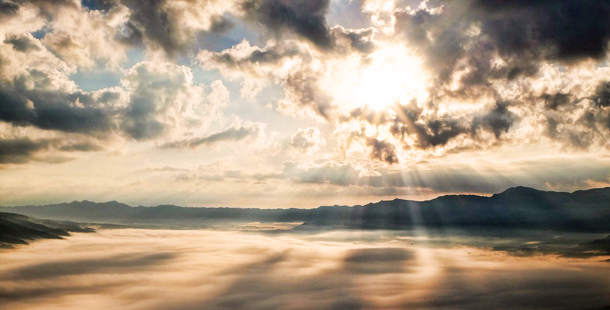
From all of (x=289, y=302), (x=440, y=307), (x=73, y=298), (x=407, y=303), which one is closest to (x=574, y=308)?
(x=440, y=307)

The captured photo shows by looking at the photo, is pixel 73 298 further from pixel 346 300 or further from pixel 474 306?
pixel 474 306

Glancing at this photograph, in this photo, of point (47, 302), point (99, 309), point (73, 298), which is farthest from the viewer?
point (73, 298)

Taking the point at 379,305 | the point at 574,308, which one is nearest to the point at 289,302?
the point at 379,305

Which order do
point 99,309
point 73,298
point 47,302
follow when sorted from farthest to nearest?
point 73,298 → point 47,302 → point 99,309

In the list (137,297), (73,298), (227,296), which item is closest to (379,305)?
(227,296)

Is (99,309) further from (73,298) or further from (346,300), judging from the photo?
(346,300)

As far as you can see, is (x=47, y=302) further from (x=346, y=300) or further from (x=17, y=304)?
(x=346, y=300)

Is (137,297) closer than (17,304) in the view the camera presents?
No

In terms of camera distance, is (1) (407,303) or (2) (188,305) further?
(1) (407,303)
